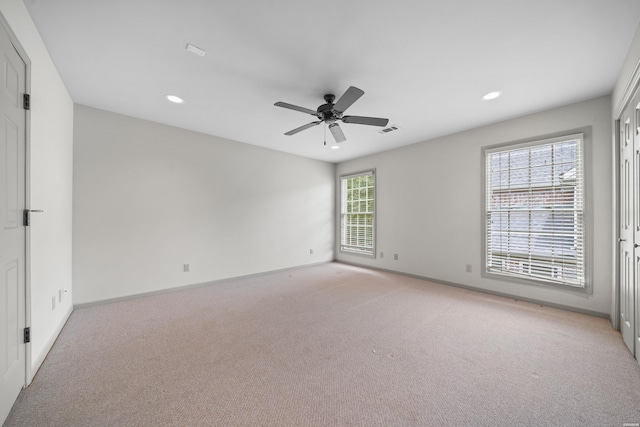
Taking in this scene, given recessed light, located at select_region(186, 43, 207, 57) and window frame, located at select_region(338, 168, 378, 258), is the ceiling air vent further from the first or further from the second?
recessed light, located at select_region(186, 43, 207, 57)

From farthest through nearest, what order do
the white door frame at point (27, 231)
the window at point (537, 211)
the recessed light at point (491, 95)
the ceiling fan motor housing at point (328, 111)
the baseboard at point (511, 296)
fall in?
the window at point (537, 211) → the baseboard at point (511, 296) → the recessed light at point (491, 95) → the ceiling fan motor housing at point (328, 111) → the white door frame at point (27, 231)

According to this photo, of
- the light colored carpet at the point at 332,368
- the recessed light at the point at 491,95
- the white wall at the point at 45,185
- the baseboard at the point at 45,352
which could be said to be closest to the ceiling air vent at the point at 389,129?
the recessed light at the point at 491,95

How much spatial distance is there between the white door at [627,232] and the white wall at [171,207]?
4789 millimetres

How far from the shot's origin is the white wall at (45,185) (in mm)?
1824

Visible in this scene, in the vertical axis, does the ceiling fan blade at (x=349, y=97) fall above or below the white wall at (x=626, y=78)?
below

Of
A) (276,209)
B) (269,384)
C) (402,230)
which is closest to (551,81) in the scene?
(402,230)

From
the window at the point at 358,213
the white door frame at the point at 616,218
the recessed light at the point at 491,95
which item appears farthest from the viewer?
the window at the point at 358,213

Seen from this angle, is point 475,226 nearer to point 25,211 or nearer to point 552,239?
point 552,239

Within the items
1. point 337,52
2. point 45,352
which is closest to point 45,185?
point 45,352


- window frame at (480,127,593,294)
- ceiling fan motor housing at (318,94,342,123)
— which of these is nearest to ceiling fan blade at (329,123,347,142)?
ceiling fan motor housing at (318,94,342,123)

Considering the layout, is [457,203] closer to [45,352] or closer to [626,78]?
[626,78]

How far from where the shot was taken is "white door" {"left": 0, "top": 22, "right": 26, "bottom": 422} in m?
1.43

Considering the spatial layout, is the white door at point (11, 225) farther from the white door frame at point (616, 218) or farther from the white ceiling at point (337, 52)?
the white door frame at point (616, 218)

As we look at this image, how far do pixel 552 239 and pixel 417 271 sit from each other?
2.07m
